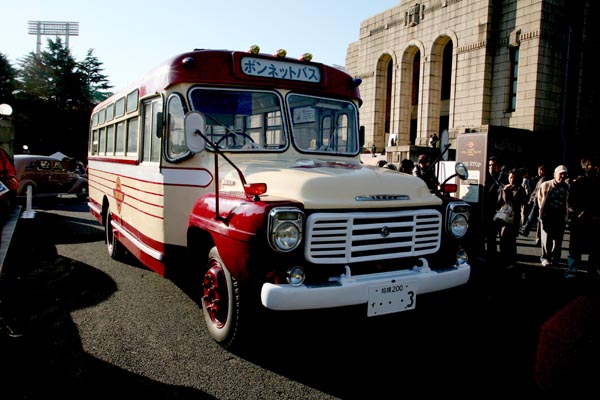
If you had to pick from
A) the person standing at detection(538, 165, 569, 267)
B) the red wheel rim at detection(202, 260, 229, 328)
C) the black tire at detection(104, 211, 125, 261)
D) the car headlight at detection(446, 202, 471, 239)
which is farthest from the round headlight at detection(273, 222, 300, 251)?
the person standing at detection(538, 165, 569, 267)

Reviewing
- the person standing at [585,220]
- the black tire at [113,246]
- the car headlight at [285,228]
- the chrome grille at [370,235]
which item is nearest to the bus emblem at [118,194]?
the black tire at [113,246]

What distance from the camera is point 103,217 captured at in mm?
8594

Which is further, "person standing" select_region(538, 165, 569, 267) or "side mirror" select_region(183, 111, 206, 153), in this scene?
"person standing" select_region(538, 165, 569, 267)

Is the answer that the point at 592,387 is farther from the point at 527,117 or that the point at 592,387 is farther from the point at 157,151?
the point at 527,117

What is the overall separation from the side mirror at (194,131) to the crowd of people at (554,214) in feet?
17.6

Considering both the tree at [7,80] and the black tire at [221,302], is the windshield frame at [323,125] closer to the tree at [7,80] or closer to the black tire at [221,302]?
the black tire at [221,302]

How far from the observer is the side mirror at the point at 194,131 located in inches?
151

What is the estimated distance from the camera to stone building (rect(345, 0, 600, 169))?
66.0ft

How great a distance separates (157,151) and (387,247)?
277cm

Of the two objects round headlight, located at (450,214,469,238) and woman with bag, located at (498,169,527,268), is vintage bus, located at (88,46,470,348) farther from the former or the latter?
woman with bag, located at (498,169,527,268)

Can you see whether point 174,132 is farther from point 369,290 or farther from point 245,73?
point 369,290

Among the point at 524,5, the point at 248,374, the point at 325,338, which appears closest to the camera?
the point at 248,374

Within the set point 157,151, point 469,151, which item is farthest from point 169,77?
point 469,151

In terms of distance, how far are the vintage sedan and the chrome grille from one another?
54.3 ft
